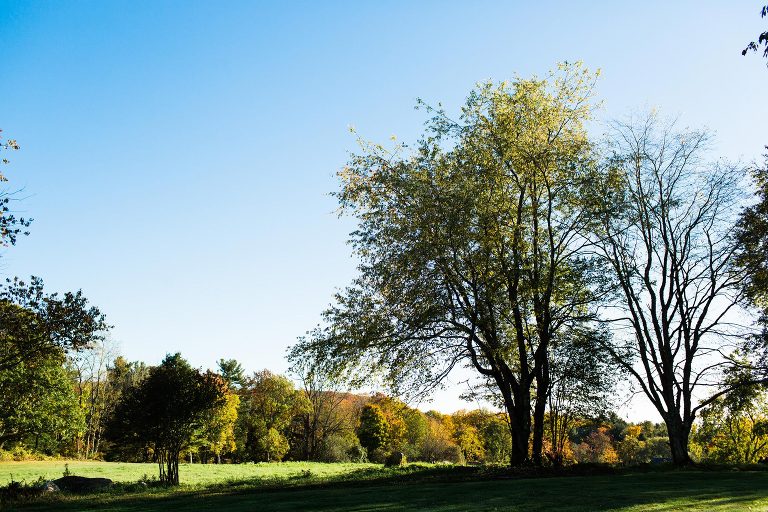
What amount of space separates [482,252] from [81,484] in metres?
19.4

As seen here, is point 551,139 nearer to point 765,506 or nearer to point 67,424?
point 765,506

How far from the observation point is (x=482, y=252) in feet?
79.8

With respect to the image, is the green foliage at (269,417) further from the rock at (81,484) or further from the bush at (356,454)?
the rock at (81,484)

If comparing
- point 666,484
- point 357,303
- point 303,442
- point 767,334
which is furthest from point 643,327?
point 303,442

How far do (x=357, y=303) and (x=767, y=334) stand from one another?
18362mm

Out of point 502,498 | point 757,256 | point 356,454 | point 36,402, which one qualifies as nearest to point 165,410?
point 502,498

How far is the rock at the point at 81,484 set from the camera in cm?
2192

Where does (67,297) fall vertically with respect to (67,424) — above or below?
above

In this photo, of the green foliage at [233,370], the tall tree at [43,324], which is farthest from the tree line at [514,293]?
the green foliage at [233,370]

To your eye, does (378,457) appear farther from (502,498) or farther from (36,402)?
(502,498)

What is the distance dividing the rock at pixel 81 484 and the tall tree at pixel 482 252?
32.0ft

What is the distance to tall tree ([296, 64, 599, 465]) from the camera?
2336cm

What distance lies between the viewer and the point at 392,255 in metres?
23.6

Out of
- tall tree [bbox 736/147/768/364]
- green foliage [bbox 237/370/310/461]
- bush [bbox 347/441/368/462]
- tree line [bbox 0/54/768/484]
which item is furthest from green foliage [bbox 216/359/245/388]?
tall tree [bbox 736/147/768/364]
